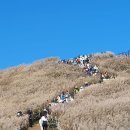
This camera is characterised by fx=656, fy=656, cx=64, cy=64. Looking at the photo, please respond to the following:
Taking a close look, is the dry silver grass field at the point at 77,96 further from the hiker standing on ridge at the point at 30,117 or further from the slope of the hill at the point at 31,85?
the hiker standing on ridge at the point at 30,117

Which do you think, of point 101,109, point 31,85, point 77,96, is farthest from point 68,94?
point 101,109

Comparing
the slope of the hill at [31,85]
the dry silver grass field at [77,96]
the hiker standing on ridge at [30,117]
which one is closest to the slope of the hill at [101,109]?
the dry silver grass field at [77,96]

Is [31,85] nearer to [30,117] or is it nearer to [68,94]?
[68,94]

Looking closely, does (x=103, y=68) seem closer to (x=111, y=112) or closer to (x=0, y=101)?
(x=0, y=101)

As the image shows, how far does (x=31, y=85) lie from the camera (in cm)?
7162

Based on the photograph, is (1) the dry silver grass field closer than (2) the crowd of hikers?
Yes

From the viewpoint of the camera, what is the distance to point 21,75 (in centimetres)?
8100

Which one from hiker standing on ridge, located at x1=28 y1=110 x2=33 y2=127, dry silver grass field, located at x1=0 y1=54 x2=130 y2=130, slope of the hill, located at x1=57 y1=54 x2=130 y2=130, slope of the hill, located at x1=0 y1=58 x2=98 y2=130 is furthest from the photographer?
slope of the hill, located at x1=0 y1=58 x2=98 y2=130

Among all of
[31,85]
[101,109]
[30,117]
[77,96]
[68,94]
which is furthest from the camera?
[31,85]

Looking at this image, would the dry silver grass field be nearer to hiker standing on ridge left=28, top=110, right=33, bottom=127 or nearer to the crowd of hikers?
hiker standing on ridge left=28, top=110, right=33, bottom=127

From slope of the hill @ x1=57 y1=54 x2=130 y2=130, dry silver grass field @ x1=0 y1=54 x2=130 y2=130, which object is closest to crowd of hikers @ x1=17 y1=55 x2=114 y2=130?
dry silver grass field @ x1=0 y1=54 x2=130 y2=130

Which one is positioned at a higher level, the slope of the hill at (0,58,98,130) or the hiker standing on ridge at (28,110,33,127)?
the slope of the hill at (0,58,98,130)

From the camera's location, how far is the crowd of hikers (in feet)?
160

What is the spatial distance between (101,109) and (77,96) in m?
12.1
